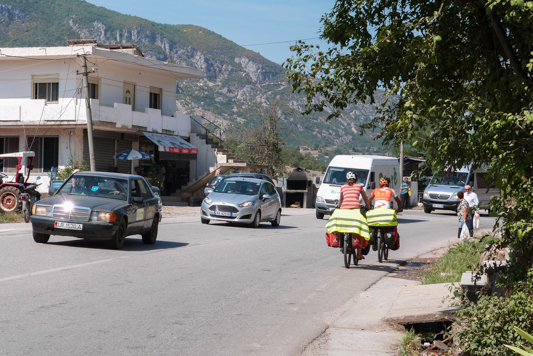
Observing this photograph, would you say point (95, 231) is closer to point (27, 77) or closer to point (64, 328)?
point (64, 328)

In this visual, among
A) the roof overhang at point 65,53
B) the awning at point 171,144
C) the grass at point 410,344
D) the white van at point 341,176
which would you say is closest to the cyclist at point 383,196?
the grass at point 410,344

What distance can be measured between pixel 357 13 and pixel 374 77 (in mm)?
800

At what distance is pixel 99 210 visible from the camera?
12.8m

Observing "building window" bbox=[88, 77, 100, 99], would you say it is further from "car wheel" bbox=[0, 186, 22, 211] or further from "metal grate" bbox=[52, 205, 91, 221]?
"metal grate" bbox=[52, 205, 91, 221]

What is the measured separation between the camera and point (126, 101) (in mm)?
37688

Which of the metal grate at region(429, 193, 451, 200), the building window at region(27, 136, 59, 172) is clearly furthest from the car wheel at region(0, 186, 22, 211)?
the metal grate at region(429, 193, 451, 200)

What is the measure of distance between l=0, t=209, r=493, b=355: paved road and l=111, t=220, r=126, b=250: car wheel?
0.25 metres

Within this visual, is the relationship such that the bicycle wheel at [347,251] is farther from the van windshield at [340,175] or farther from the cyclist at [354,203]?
the van windshield at [340,175]

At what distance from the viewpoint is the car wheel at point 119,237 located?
43.3 feet

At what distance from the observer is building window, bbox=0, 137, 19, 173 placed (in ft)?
118

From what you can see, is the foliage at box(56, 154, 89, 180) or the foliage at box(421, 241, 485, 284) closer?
the foliage at box(421, 241, 485, 284)

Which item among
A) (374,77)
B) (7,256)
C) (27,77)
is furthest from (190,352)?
(27,77)

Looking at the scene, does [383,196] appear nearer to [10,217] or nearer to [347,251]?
[347,251]

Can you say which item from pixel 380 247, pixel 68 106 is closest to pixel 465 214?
pixel 380 247
